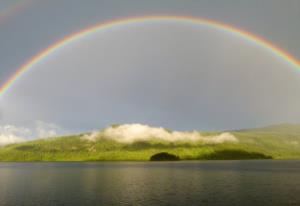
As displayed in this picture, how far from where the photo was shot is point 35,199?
90.8 meters

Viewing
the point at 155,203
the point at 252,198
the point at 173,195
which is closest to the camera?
the point at 155,203

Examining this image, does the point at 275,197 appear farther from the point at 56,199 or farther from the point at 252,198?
the point at 56,199

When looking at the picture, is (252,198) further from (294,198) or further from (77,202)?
(77,202)

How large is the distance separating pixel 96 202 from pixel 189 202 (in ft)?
88.7

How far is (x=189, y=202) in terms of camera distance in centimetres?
8194

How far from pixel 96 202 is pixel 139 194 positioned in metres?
19.6

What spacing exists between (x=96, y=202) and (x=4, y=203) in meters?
27.0

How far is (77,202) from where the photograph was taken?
84500 mm

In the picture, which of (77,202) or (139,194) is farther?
(139,194)

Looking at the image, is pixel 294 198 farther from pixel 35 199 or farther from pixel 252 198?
pixel 35 199

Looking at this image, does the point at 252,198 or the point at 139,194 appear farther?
the point at 139,194

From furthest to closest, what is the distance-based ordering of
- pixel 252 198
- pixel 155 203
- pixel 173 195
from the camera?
pixel 173 195 < pixel 252 198 < pixel 155 203

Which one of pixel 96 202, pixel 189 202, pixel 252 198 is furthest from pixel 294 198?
pixel 96 202

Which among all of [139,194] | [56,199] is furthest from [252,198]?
[56,199]
